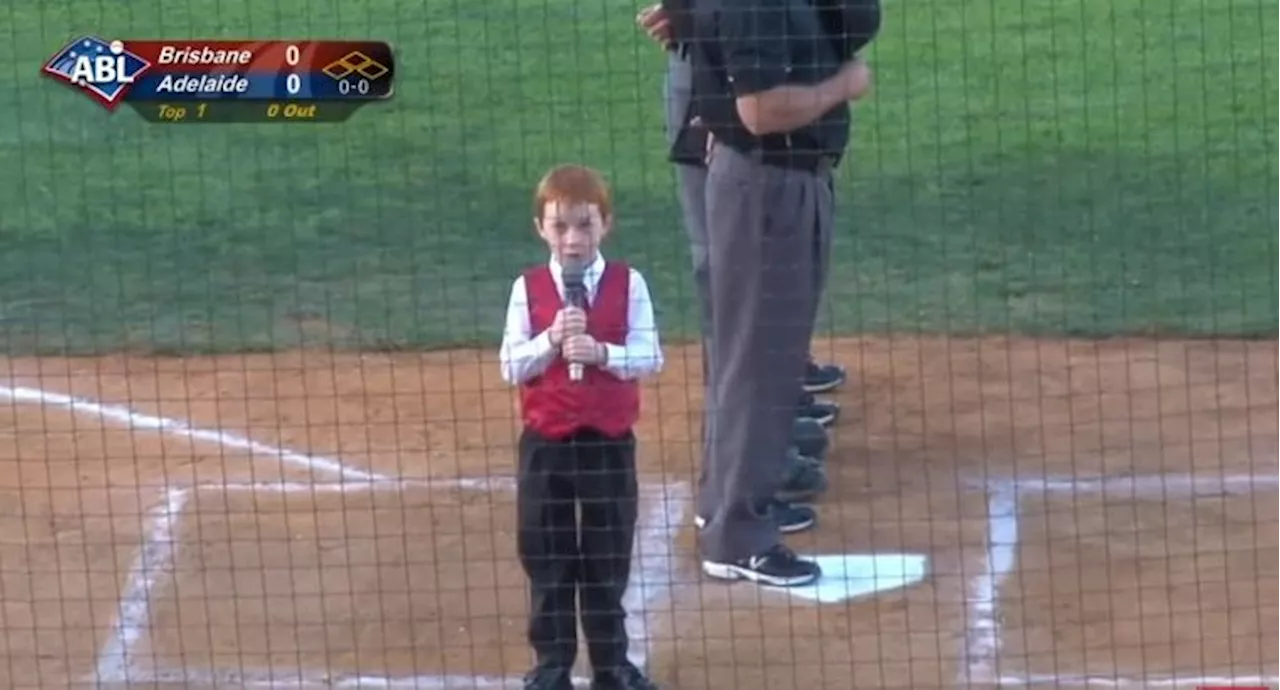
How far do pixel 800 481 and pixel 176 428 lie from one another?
1980 millimetres

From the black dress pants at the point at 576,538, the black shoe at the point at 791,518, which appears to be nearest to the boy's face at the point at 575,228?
the black dress pants at the point at 576,538

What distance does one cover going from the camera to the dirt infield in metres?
6.04

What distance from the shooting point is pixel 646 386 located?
8008mm

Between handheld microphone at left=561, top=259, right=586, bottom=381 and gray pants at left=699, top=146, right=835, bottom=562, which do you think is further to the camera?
gray pants at left=699, top=146, right=835, bottom=562

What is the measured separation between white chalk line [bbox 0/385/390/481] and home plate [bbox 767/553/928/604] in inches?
56.5

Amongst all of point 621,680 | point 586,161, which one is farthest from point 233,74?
point 586,161

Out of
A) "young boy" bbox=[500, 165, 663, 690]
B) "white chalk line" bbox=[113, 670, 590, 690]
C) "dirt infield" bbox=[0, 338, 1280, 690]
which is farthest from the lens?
"dirt infield" bbox=[0, 338, 1280, 690]

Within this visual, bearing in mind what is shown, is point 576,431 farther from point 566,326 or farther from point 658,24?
point 658,24

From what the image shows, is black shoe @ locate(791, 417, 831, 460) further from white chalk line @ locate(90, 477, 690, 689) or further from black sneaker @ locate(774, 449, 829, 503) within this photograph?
white chalk line @ locate(90, 477, 690, 689)

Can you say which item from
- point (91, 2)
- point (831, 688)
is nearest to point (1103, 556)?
point (831, 688)

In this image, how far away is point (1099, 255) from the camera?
9.59 metres

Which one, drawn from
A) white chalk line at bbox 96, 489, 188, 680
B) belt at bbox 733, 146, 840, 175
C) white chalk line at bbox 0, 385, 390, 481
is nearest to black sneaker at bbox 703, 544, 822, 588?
belt at bbox 733, 146, 840, 175

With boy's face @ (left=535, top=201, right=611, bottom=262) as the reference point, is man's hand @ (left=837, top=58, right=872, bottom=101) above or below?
above

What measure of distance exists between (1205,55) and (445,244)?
4865 millimetres
